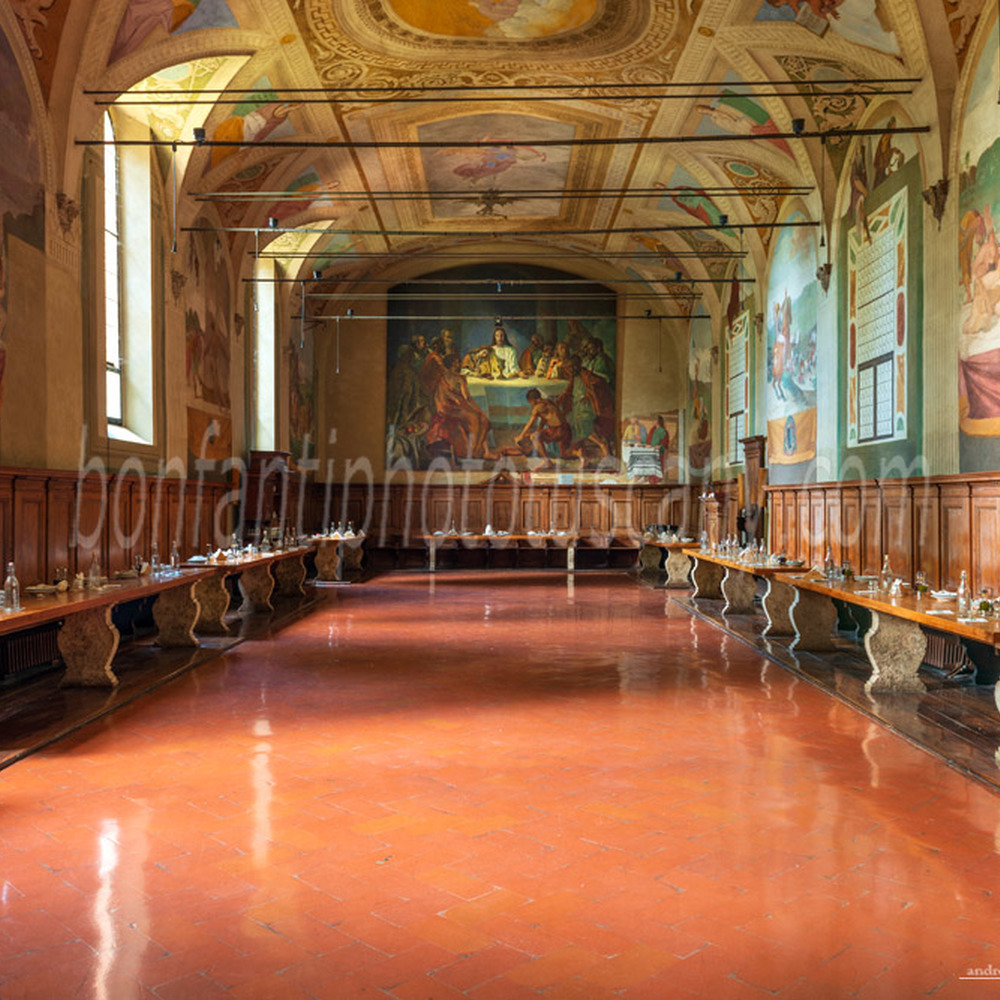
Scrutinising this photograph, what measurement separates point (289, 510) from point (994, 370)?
15769 millimetres

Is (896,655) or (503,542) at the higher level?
(503,542)

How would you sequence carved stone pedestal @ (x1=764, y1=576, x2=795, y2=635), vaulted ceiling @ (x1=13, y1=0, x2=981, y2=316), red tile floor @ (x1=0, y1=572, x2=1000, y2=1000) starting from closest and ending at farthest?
red tile floor @ (x1=0, y1=572, x2=1000, y2=1000)
vaulted ceiling @ (x1=13, y1=0, x2=981, y2=316)
carved stone pedestal @ (x1=764, y1=576, x2=795, y2=635)

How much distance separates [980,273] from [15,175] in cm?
945

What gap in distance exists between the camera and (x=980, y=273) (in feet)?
30.3

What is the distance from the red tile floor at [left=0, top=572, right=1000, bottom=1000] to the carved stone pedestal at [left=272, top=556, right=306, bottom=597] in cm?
873

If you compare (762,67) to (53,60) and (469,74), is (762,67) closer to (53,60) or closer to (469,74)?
(469,74)

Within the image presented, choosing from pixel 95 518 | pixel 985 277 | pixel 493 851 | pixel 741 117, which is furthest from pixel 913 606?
pixel 741 117

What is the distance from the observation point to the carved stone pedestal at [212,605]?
11742 mm

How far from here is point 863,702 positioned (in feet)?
25.2

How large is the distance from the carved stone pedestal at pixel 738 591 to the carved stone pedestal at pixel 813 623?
3438 mm

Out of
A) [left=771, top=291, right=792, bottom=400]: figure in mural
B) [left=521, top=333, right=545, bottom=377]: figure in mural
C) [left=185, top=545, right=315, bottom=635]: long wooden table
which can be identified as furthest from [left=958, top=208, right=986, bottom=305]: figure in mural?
[left=521, top=333, right=545, bottom=377]: figure in mural

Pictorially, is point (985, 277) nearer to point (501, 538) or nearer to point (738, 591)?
point (738, 591)

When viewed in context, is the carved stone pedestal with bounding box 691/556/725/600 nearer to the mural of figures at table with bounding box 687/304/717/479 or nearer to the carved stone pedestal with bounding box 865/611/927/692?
the mural of figures at table with bounding box 687/304/717/479

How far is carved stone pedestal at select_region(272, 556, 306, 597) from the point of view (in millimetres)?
16938
